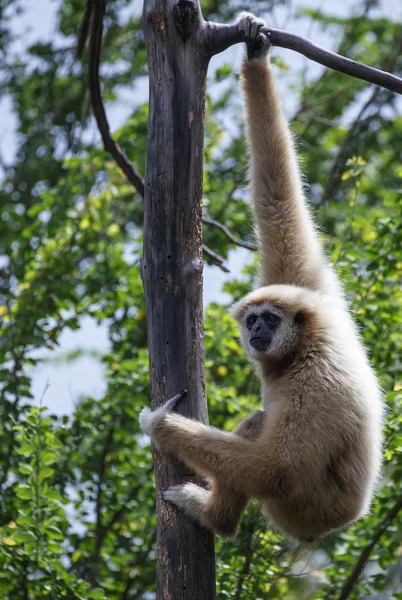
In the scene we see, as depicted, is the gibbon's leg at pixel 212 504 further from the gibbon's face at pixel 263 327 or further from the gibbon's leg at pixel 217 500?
the gibbon's face at pixel 263 327

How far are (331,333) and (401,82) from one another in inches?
60.8

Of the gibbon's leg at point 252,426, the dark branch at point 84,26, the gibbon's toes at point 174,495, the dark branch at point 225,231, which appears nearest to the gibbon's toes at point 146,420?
the gibbon's toes at point 174,495

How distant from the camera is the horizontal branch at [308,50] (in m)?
3.74

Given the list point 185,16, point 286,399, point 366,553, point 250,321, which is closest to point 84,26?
point 185,16

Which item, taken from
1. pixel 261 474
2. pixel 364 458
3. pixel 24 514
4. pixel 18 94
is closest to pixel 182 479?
pixel 261 474

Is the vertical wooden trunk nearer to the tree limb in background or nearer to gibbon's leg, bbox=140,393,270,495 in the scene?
gibbon's leg, bbox=140,393,270,495

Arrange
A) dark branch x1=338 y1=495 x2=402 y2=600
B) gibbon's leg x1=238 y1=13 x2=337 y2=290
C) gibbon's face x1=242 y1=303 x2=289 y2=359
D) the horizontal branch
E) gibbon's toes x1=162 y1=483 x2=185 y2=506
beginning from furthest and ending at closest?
dark branch x1=338 y1=495 x2=402 y2=600 < gibbon's leg x1=238 y1=13 x2=337 y2=290 < gibbon's face x1=242 y1=303 x2=289 y2=359 < gibbon's toes x1=162 y1=483 x2=185 y2=506 < the horizontal branch

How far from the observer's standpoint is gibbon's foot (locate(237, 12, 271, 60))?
4395 millimetres

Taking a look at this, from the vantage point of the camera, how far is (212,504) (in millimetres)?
4168

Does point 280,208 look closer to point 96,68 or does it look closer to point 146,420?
point 96,68

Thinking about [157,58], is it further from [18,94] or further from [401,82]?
[18,94]

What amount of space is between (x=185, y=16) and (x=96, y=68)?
3.46 ft

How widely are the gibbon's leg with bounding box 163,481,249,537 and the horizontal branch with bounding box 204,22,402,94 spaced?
221 cm

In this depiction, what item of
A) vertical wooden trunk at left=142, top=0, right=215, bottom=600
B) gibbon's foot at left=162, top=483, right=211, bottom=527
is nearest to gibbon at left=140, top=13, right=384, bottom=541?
gibbon's foot at left=162, top=483, right=211, bottom=527
